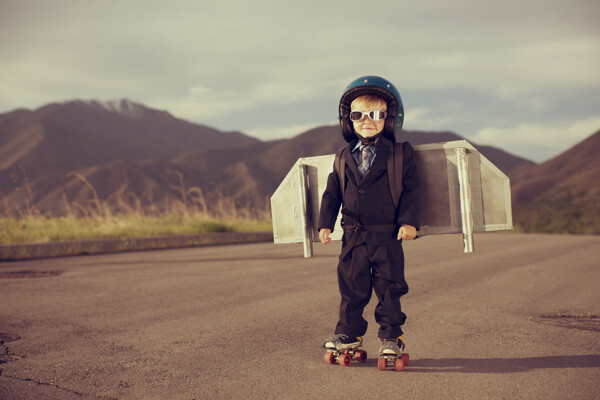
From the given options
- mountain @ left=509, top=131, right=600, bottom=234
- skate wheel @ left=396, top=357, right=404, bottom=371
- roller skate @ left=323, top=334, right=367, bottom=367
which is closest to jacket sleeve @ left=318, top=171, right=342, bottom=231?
roller skate @ left=323, top=334, right=367, bottom=367

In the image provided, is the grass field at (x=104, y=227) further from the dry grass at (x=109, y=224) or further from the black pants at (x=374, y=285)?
the black pants at (x=374, y=285)

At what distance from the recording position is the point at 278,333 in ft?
16.8

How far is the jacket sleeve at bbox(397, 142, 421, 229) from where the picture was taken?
4.18m

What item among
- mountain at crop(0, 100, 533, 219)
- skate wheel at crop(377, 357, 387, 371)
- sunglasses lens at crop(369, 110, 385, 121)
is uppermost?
mountain at crop(0, 100, 533, 219)

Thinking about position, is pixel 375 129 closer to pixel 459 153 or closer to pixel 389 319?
pixel 459 153

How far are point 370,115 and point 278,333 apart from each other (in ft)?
6.43

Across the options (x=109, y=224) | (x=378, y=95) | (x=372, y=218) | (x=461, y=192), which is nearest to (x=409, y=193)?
(x=372, y=218)

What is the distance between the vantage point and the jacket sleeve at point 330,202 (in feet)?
14.5

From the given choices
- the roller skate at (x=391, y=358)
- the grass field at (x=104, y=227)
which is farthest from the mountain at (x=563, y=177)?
the roller skate at (x=391, y=358)

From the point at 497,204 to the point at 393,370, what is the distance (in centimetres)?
141

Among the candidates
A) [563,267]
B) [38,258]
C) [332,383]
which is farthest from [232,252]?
[332,383]

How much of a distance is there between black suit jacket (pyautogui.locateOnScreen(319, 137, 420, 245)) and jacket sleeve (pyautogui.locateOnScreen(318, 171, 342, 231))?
0.37 feet

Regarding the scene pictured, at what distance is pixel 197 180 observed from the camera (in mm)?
125688

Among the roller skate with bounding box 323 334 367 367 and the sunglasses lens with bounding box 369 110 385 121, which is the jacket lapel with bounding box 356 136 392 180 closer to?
the sunglasses lens with bounding box 369 110 385 121
